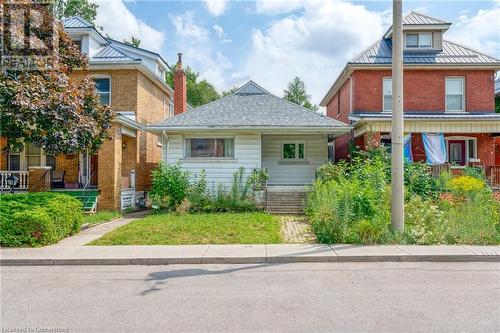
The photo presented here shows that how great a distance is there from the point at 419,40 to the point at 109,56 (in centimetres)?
1637

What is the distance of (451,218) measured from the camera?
998 cm

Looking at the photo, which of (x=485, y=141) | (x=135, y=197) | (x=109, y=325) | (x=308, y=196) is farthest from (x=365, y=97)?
(x=109, y=325)

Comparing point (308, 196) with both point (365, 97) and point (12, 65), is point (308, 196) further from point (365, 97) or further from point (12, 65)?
point (12, 65)

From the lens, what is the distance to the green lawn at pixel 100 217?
12322 mm

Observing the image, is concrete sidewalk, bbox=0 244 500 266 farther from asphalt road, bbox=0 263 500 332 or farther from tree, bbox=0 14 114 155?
tree, bbox=0 14 114 155

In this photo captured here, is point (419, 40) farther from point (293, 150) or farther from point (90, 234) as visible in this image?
point (90, 234)

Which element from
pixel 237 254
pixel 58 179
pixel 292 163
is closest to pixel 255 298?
pixel 237 254

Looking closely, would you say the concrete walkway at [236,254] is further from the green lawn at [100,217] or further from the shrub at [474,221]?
the green lawn at [100,217]

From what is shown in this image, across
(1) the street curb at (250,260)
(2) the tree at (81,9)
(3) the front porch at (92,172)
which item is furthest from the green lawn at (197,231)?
(2) the tree at (81,9)

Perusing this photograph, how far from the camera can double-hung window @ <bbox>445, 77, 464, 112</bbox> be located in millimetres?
18984

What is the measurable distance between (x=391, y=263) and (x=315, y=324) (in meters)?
3.75

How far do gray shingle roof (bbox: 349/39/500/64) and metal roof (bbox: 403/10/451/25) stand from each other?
4.67 ft

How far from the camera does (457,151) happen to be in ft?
62.7

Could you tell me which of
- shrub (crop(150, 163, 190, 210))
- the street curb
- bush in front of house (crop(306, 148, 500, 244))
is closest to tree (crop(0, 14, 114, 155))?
shrub (crop(150, 163, 190, 210))
